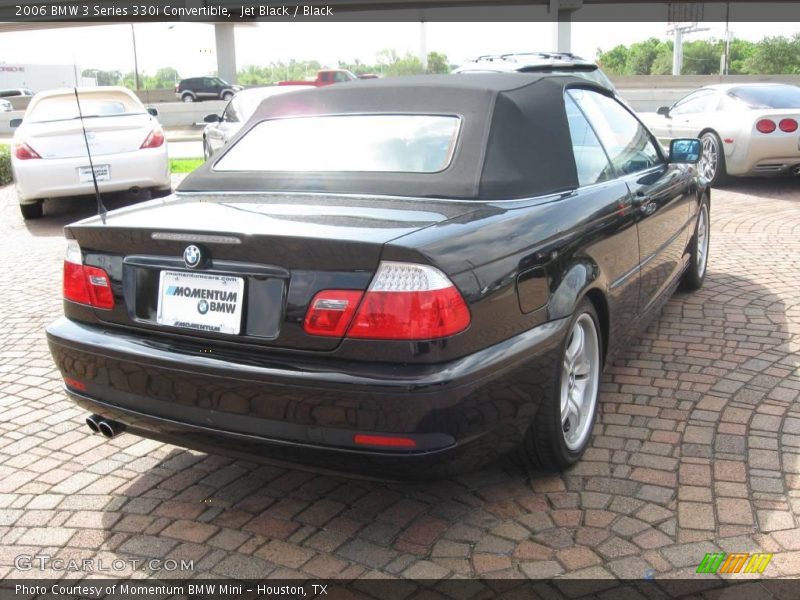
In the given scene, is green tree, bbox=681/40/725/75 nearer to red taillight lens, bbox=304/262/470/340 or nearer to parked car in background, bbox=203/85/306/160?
parked car in background, bbox=203/85/306/160

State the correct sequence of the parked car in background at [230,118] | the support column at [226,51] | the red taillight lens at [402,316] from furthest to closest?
the support column at [226,51]
the parked car in background at [230,118]
the red taillight lens at [402,316]

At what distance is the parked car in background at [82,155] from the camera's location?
30.9ft

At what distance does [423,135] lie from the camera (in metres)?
3.39

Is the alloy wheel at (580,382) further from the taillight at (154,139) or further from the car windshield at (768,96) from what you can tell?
the car windshield at (768,96)

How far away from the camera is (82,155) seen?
9.51 meters

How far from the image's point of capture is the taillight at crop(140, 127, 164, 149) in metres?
9.82

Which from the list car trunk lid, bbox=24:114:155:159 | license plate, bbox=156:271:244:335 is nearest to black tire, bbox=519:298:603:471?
license plate, bbox=156:271:244:335

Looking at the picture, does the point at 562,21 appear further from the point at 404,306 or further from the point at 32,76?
the point at 32,76

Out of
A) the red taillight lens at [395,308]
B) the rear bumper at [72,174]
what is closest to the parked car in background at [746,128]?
the rear bumper at [72,174]

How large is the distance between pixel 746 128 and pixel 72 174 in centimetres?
865

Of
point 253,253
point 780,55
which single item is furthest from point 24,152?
point 780,55

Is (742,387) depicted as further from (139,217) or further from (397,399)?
(139,217)

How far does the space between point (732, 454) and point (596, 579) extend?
1.15 meters

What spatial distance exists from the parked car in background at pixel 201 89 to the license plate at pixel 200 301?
46.2m
